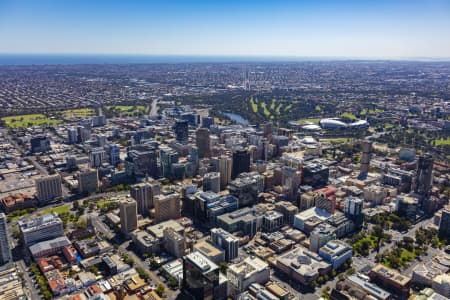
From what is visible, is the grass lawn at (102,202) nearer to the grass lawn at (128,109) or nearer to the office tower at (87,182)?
the office tower at (87,182)

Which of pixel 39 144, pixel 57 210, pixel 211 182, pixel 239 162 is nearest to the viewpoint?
pixel 57 210

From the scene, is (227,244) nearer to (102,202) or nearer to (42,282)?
(42,282)

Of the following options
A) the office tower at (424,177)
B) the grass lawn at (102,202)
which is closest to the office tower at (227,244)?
the grass lawn at (102,202)

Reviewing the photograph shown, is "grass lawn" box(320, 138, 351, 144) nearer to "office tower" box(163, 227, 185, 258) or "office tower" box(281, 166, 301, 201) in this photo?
"office tower" box(281, 166, 301, 201)

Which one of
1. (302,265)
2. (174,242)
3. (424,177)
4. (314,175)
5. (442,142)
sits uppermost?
(424,177)

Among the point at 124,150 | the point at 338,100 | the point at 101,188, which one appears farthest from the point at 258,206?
the point at 338,100

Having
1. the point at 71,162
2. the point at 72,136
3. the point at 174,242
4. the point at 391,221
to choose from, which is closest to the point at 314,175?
the point at 391,221
